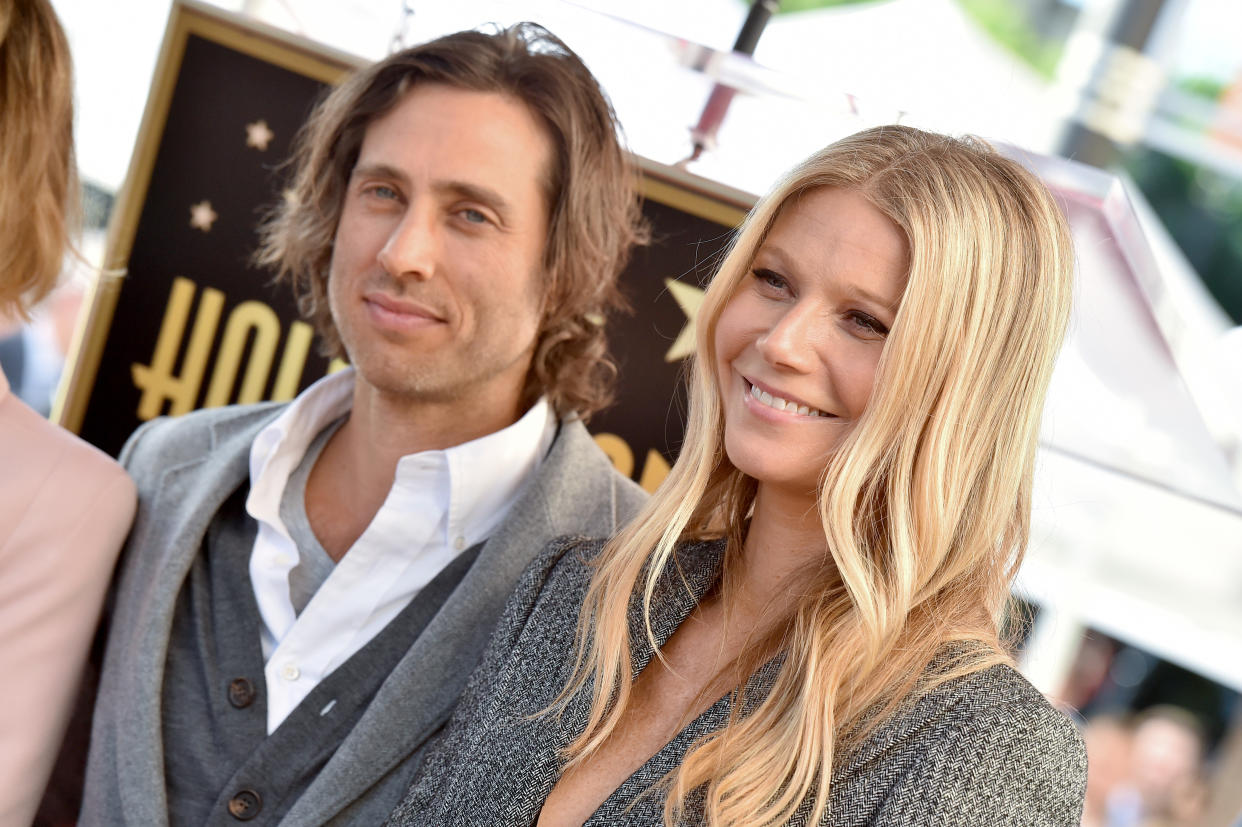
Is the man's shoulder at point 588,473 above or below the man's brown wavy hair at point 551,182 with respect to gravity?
below

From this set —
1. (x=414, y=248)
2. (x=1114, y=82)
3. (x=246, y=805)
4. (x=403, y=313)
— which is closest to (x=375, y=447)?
(x=403, y=313)

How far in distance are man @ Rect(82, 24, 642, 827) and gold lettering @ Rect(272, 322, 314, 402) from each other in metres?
0.09

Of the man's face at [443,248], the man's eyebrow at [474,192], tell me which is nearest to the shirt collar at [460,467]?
the man's face at [443,248]

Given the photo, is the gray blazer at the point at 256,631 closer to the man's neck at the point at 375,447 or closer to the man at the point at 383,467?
the man at the point at 383,467

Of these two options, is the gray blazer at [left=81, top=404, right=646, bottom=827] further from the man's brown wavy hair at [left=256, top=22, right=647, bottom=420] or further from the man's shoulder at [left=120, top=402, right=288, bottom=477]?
the man's brown wavy hair at [left=256, top=22, right=647, bottom=420]

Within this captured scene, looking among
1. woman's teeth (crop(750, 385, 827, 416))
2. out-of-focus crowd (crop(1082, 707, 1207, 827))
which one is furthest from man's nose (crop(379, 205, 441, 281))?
out-of-focus crowd (crop(1082, 707, 1207, 827))

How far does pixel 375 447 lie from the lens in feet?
6.41

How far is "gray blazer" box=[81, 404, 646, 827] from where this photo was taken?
1.58 meters

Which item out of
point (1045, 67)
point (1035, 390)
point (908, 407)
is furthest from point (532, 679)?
point (1045, 67)

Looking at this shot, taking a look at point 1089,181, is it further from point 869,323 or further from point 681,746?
point 681,746

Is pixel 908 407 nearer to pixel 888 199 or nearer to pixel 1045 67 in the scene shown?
pixel 888 199

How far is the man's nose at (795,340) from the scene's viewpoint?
4.28 feet

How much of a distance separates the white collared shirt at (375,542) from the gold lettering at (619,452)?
211mm

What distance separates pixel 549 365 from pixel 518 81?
464 mm
